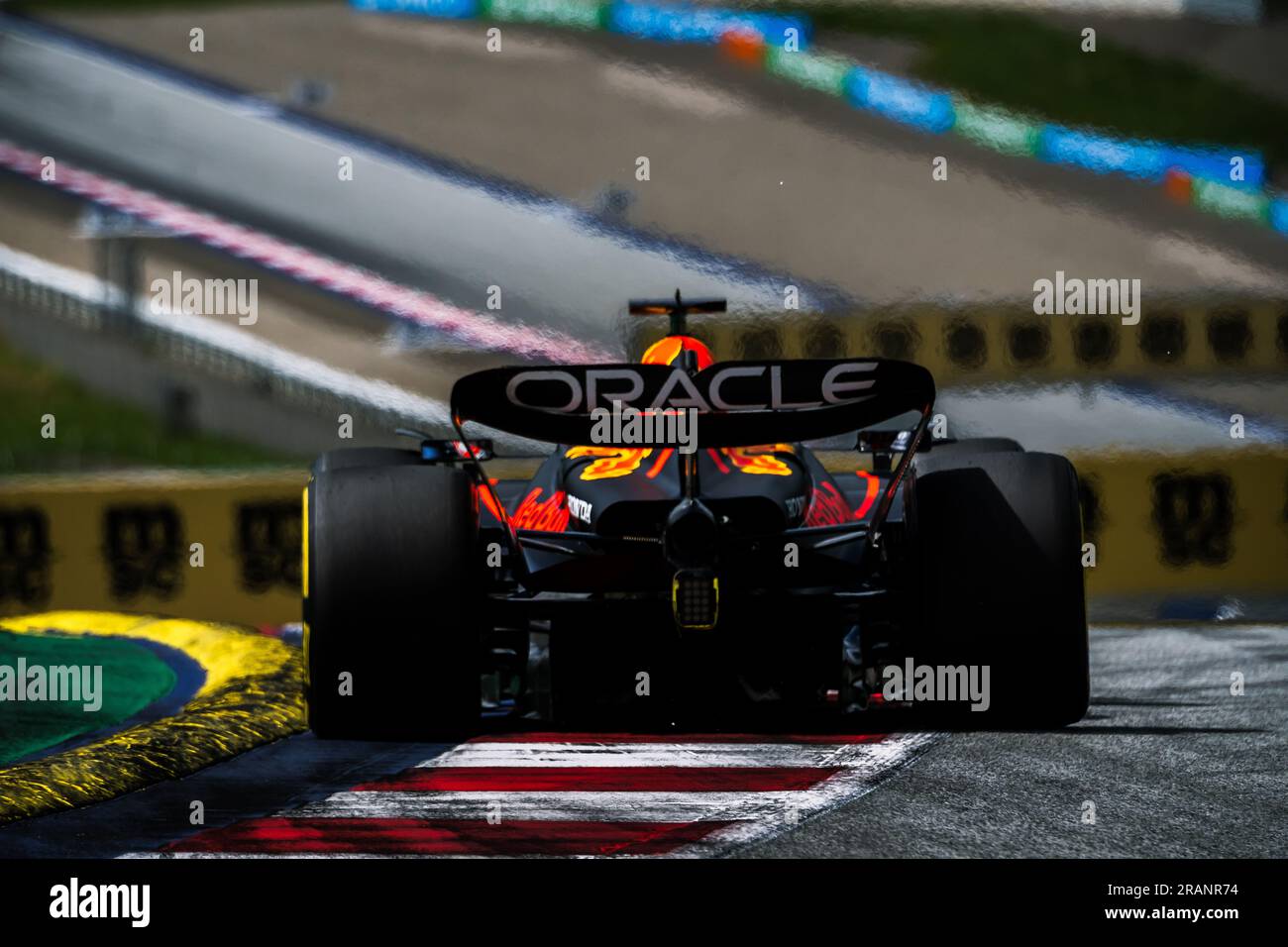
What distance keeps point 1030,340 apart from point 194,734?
41.4ft

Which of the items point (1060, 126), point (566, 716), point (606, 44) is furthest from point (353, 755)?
point (606, 44)

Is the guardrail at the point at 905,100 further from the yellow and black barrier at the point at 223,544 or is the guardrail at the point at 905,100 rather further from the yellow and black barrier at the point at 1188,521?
the yellow and black barrier at the point at 223,544

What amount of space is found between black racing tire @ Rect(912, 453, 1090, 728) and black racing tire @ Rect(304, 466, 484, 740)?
146 cm

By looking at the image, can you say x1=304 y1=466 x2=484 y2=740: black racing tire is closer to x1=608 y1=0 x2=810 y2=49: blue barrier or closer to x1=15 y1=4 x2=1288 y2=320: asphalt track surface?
x1=15 y1=4 x2=1288 y2=320: asphalt track surface

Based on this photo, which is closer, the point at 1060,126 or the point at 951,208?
the point at 1060,126

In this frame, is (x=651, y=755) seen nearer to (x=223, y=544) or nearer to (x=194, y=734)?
(x=194, y=734)

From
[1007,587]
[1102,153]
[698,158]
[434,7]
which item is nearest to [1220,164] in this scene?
[1102,153]

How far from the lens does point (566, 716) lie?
662cm

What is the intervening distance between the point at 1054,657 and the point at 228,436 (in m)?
18.0

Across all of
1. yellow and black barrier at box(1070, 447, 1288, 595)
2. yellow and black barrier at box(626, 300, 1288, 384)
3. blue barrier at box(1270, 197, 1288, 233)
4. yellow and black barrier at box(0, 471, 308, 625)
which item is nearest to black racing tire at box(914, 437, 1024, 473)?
yellow and black barrier at box(1070, 447, 1288, 595)

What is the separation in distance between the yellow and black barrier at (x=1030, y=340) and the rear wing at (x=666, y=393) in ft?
33.5

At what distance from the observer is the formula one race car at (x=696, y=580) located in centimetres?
625

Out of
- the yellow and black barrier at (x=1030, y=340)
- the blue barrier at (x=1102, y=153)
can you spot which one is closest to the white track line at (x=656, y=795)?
the yellow and black barrier at (x=1030, y=340)
